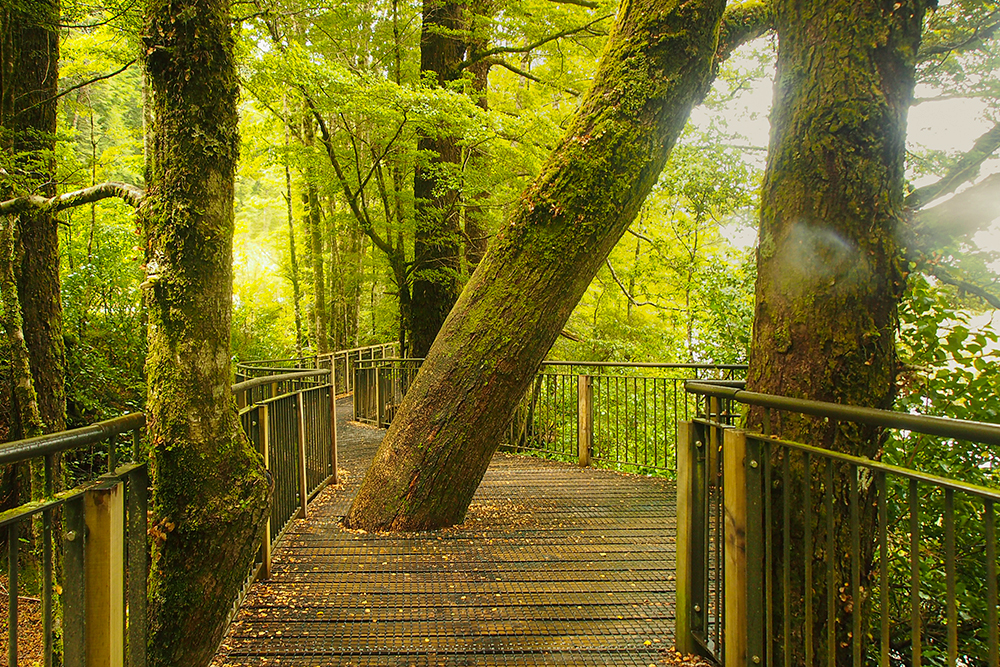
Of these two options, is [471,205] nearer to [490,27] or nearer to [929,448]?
[490,27]

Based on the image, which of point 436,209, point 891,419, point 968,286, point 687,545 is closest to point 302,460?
point 687,545

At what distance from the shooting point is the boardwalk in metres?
2.74

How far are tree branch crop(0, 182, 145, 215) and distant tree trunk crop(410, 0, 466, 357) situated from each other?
20.2ft

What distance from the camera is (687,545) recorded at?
274 cm

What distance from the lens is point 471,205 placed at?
9.60 m

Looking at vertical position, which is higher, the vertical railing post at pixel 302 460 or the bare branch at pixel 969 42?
the bare branch at pixel 969 42

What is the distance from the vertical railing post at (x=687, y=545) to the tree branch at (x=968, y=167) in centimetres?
491

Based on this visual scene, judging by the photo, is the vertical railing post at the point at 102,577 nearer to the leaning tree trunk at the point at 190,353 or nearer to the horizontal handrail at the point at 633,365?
the leaning tree trunk at the point at 190,353

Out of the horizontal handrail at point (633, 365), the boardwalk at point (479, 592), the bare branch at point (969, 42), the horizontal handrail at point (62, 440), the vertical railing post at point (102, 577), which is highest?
the bare branch at point (969, 42)

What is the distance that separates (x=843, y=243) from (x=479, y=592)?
104 inches

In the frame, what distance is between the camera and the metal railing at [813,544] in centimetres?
156

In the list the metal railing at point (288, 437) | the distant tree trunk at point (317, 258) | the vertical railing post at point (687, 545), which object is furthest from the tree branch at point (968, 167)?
the distant tree trunk at point (317, 258)

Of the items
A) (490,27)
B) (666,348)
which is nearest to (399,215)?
(490,27)

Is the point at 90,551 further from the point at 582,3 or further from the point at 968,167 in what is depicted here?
the point at 582,3
